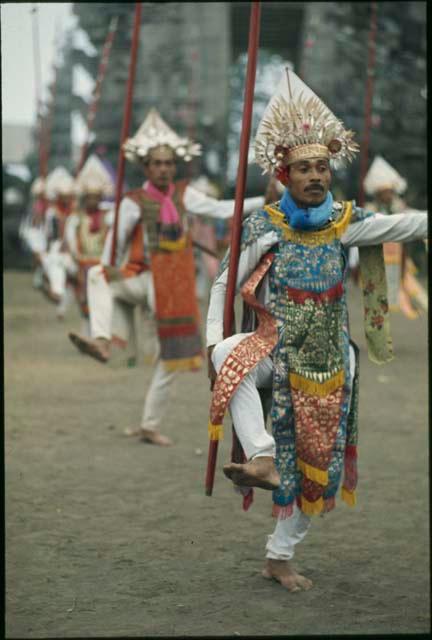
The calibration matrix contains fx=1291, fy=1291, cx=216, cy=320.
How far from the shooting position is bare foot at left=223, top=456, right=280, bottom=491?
434 cm

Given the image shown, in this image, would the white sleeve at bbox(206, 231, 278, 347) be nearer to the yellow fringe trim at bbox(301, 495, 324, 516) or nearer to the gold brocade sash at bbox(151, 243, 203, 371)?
the yellow fringe trim at bbox(301, 495, 324, 516)

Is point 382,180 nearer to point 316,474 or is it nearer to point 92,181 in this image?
point 92,181

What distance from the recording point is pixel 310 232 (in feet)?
15.6

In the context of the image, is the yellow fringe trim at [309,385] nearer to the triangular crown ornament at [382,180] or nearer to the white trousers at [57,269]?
the triangular crown ornament at [382,180]

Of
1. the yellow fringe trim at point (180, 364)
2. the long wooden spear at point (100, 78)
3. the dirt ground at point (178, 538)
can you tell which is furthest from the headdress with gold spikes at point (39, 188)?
the yellow fringe trim at point (180, 364)

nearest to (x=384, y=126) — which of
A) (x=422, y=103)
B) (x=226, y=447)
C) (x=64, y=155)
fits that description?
(x=422, y=103)

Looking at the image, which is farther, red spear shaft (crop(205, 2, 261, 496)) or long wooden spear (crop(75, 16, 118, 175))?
long wooden spear (crop(75, 16, 118, 175))

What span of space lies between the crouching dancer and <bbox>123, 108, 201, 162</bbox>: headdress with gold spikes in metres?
2.88

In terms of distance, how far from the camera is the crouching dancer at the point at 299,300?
15.4 ft

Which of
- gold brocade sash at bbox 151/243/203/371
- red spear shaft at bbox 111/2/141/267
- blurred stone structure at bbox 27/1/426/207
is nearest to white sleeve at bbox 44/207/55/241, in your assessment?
blurred stone structure at bbox 27/1/426/207

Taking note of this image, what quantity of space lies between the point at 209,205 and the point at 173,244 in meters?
0.50

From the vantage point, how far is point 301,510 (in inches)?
193

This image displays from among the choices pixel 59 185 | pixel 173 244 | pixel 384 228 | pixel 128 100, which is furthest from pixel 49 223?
pixel 384 228

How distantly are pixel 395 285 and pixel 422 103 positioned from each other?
15.3m
